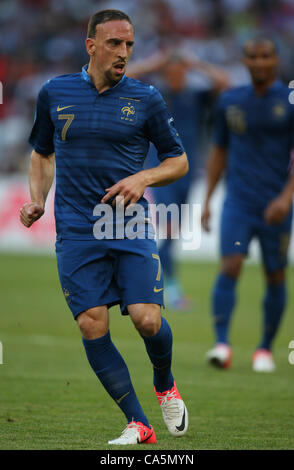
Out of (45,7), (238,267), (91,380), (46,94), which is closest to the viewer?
(46,94)

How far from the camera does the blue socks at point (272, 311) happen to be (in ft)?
24.0

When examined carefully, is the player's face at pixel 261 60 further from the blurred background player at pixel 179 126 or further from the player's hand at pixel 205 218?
the blurred background player at pixel 179 126

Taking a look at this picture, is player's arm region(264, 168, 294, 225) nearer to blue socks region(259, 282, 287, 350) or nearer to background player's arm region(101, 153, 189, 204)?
blue socks region(259, 282, 287, 350)

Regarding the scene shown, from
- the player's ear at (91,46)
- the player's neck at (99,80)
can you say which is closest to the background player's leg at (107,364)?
the player's neck at (99,80)

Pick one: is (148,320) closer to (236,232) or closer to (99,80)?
(99,80)

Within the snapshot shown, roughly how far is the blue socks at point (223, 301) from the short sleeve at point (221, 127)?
1.17 metres

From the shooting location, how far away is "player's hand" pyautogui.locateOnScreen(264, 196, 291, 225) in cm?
680

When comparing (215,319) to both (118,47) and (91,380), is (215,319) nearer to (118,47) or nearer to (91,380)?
(91,380)

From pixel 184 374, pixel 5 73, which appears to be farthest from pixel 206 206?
pixel 5 73

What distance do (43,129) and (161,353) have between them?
1.38 metres

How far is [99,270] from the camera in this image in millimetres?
4336

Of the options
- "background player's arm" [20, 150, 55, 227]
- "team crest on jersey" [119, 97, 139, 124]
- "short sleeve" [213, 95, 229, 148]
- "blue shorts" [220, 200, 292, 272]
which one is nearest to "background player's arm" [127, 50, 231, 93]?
"short sleeve" [213, 95, 229, 148]

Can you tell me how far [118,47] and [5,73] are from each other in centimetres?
1860

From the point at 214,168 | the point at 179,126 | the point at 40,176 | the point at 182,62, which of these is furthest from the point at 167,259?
the point at 40,176
